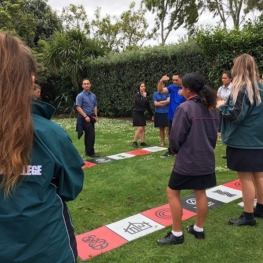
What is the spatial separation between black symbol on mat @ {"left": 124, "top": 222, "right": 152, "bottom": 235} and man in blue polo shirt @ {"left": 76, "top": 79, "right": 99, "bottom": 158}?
3771mm

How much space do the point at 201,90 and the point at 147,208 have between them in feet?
6.20

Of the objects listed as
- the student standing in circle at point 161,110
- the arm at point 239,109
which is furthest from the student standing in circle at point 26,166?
the student standing in circle at point 161,110

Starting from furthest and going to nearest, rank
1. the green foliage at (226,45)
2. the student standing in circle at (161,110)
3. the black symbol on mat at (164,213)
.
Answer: the green foliage at (226,45) < the student standing in circle at (161,110) < the black symbol on mat at (164,213)

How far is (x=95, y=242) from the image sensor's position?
3162 mm

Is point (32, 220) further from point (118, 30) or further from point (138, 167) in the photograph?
point (118, 30)

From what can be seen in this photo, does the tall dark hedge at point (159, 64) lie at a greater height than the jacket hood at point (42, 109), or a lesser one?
greater

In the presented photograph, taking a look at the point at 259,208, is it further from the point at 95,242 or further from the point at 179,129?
the point at 95,242

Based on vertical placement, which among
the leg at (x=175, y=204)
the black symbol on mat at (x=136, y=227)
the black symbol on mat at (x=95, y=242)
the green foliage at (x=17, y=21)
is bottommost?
the black symbol on mat at (x=95, y=242)

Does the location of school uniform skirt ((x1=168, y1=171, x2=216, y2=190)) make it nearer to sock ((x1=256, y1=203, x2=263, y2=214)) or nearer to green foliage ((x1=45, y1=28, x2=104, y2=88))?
sock ((x1=256, y1=203, x2=263, y2=214))

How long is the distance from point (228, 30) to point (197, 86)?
7.32 m

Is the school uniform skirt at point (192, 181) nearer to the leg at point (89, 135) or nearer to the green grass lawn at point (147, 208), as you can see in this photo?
the green grass lawn at point (147, 208)

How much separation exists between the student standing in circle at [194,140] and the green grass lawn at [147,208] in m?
0.41

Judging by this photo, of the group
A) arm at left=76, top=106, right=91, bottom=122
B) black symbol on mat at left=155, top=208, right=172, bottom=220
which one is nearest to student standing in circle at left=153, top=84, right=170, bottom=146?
arm at left=76, top=106, right=91, bottom=122

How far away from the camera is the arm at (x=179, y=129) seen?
2.79 meters
